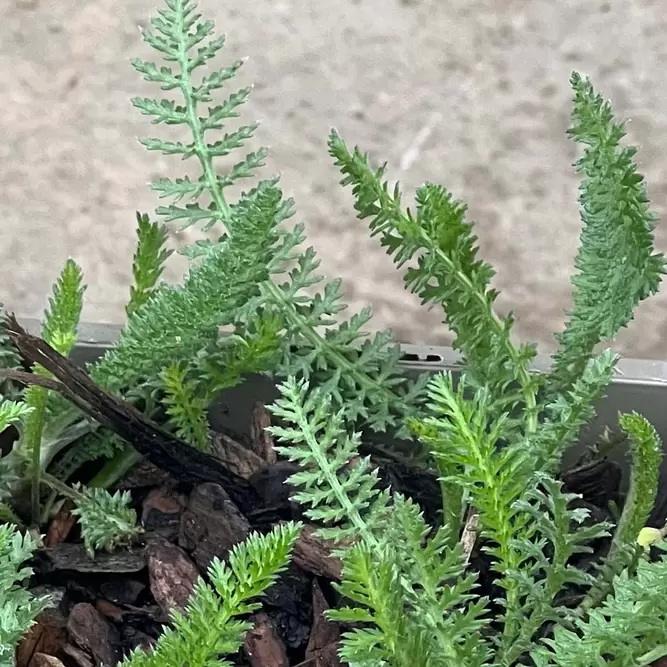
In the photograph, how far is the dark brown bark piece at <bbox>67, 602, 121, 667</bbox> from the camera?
0.45m

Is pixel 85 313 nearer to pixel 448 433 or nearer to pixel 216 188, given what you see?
pixel 216 188

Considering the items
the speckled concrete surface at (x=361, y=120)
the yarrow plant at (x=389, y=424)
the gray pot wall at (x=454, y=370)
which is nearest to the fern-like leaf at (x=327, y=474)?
the yarrow plant at (x=389, y=424)

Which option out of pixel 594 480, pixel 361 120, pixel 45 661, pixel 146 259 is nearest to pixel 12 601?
pixel 45 661

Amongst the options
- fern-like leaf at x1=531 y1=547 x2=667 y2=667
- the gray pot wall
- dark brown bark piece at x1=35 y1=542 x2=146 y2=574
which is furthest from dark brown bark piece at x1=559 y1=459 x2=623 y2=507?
dark brown bark piece at x1=35 y1=542 x2=146 y2=574

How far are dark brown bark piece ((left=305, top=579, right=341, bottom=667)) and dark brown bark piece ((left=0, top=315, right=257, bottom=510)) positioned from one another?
65mm

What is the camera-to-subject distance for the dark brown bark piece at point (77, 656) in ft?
Answer: 1.47

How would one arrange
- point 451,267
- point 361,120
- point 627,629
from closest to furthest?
point 627,629, point 451,267, point 361,120

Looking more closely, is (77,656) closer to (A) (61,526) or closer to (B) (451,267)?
(A) (61,526)

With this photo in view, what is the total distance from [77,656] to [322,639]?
123mm

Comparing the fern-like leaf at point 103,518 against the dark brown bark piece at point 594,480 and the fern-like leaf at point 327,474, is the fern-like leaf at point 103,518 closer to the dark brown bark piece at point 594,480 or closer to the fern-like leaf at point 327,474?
the fern-like leaf at point 327,474

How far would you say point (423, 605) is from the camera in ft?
1.22

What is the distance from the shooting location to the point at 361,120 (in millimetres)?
904

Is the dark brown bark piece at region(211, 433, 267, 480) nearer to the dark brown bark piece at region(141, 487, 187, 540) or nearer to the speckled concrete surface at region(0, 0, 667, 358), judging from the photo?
the dark brown bark piece at region(141, 487, 187, 540)

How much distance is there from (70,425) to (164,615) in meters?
0.11
